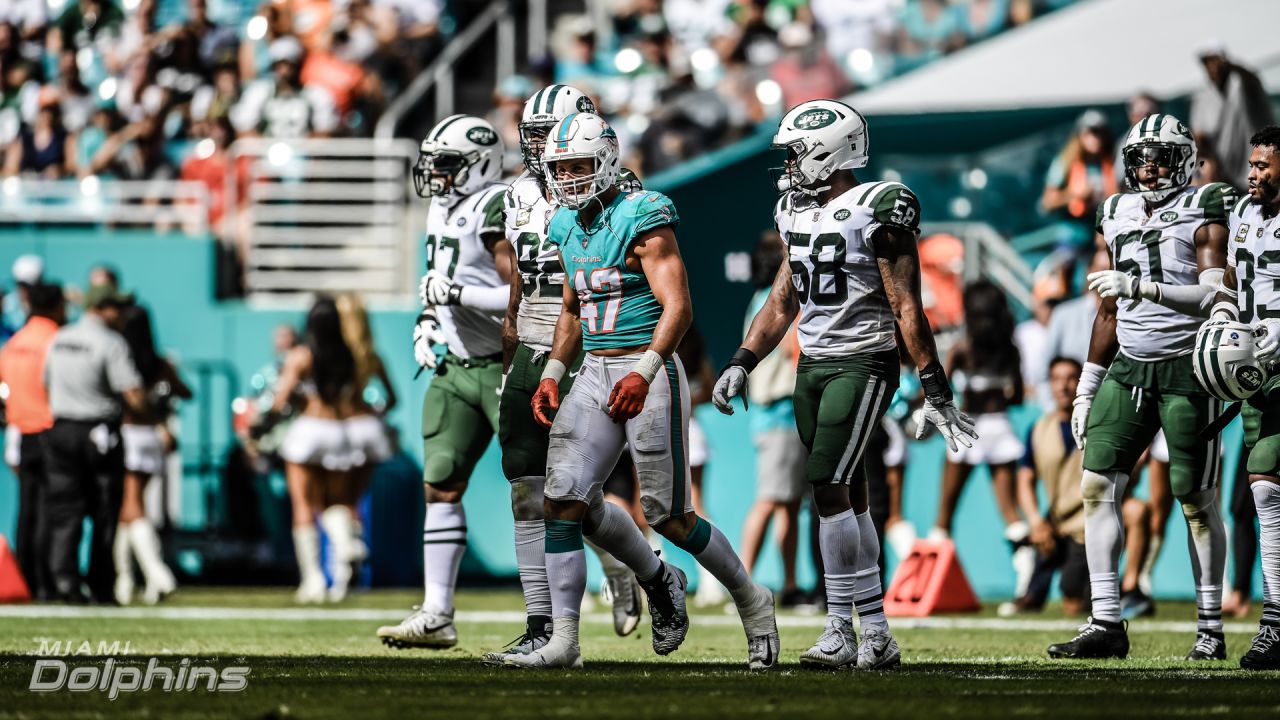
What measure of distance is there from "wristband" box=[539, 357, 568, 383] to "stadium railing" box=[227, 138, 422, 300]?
8.67 m

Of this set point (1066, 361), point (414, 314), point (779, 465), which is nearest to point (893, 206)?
point (1066, 361)

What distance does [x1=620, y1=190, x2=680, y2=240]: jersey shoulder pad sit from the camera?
758 cm

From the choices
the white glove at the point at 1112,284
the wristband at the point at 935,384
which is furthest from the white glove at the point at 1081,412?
the wristband at the point at 935,384

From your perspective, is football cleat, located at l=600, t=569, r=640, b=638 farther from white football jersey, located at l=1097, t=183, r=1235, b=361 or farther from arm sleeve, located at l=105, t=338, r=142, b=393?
arm sleeve, located at l=105, t=338, r=142, b=393

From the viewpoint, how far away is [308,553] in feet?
45.2

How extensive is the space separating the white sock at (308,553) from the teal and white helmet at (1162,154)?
7127 millimetres

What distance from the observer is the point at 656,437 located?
24.7 feet

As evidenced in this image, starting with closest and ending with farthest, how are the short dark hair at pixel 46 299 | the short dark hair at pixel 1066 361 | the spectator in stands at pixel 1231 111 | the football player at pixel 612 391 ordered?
the football player at pixel 612 391 → the short dark hair at pixel 1066 361 → the short dark hair at pixel 46 299 → the spectator in stands at pixel 1231 111

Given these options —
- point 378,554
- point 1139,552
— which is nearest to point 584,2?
point 378,554

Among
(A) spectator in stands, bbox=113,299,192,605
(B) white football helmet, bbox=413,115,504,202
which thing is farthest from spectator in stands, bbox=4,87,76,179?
(B) white football helmet, bbox=413,115,504,202

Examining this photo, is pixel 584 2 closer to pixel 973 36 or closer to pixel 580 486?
pixel 973 36

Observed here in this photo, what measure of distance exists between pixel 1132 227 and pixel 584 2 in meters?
13.0

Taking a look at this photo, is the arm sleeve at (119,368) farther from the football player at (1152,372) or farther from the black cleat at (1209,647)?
the black cleat at (1209,647)

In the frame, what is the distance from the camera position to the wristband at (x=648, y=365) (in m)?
7.39
